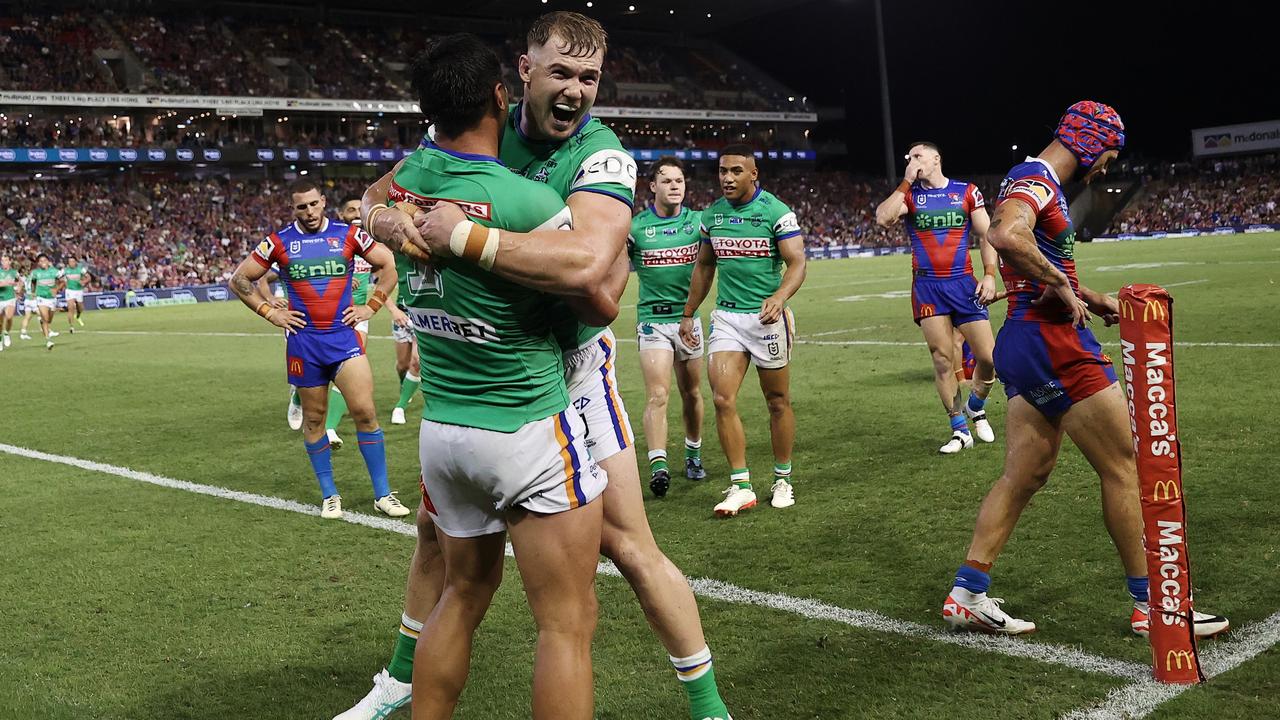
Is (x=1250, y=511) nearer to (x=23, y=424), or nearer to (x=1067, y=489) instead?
(x=1067, y=489)

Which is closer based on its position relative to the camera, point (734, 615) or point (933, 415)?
point (734, 615)

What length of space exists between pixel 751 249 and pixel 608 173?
4.56 m

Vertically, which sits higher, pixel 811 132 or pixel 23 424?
pixel 811 132

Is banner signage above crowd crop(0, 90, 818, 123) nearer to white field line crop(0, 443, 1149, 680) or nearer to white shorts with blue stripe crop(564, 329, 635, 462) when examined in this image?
white field line crop(0, 443, 1149, 680)

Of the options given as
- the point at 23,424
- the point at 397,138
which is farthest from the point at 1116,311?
the point at 397,138

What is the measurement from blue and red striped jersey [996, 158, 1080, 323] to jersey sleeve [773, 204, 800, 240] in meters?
2.58

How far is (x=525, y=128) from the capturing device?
11.1 ft

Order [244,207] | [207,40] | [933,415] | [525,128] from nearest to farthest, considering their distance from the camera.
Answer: [525,128] < [933,415] < [244,207] < [207,40]

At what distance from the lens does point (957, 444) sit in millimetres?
8391

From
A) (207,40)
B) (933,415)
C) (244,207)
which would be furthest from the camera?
(207,40)

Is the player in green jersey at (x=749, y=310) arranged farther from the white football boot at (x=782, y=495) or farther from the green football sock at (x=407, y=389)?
the green football sock at (x=407, y=389)

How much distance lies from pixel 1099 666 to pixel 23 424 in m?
12.6

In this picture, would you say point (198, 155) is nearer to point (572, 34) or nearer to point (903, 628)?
point (903, 628)

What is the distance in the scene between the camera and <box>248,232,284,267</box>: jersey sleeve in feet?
25.1
